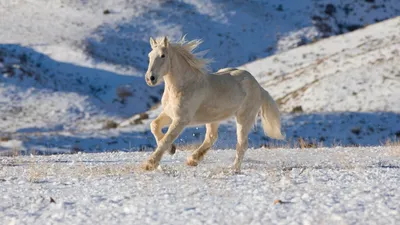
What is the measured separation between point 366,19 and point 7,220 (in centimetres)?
5653

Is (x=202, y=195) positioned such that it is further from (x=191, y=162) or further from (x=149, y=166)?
(x=191, y=162)

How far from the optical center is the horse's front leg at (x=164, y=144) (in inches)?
381

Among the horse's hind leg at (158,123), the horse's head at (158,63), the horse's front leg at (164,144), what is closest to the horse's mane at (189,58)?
the horse's head at (158,63)

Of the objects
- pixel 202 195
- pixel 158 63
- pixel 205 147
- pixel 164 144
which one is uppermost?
pixel 158 63

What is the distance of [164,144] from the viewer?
385 inches

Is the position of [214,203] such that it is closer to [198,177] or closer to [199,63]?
[198,177]

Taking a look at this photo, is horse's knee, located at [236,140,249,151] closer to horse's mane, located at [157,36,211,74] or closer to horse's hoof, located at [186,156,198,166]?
horse's hoof, located at [186,156,198,166]

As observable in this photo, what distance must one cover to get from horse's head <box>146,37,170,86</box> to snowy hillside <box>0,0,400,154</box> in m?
11.5

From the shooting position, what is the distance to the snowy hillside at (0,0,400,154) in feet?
95.6

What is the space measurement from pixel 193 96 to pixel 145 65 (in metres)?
40.9

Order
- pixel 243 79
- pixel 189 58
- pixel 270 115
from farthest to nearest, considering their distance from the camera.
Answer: pixel 270 115 < pixel 243 79 < pixel 189 58

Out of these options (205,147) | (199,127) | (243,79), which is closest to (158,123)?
(205,147)

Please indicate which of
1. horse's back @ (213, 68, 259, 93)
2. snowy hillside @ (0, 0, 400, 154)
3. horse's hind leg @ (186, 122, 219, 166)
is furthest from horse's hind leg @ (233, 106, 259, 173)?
snowy hillside @ (0, 0, 400, 154)

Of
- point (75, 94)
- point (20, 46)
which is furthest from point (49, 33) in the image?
point (75, 94)
